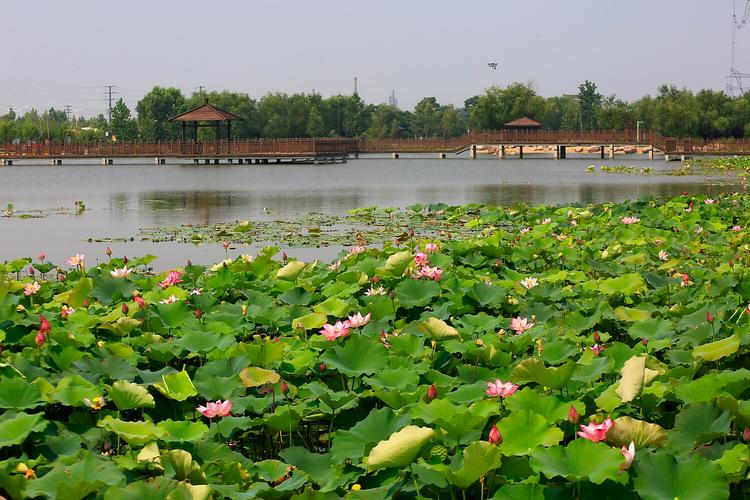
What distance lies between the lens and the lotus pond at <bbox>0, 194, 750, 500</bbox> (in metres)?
2.03

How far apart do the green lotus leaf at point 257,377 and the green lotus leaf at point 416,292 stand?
3.87 ft

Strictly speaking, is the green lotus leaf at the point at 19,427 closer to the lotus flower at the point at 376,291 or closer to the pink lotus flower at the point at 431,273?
the lotus flower at the point at 376,291

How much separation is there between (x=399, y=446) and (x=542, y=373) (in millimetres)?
665

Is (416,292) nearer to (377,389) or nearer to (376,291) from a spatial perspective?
(376,291)

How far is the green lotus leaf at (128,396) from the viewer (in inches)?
99.3

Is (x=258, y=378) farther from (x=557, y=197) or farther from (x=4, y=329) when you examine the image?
(x=557, y=197)

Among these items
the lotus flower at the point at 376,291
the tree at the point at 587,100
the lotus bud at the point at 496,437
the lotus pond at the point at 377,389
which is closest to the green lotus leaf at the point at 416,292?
the lotus pond at the point at 377,389

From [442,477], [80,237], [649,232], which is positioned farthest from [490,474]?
[80,237]

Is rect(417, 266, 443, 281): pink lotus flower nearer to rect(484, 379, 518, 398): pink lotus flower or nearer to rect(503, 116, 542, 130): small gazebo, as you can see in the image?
rect(484, 379, 518, 398): pink lotus flower

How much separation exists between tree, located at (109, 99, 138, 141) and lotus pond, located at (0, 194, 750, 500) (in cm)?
6769

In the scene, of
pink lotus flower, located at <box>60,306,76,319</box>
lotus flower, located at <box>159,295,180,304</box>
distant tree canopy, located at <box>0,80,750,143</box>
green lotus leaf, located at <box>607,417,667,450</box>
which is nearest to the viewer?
green lotus leaf, located at <box>607,417,667,450</box>

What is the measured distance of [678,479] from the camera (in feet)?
6.18

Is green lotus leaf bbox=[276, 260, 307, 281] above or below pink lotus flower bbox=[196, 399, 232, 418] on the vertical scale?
above

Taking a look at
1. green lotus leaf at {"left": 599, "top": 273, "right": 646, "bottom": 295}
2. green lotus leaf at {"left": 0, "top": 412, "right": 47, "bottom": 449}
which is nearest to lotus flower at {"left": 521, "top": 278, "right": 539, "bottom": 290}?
green lotus leaf at {"left": 599, "top": 273, "right": 646, "bottom": 295}
